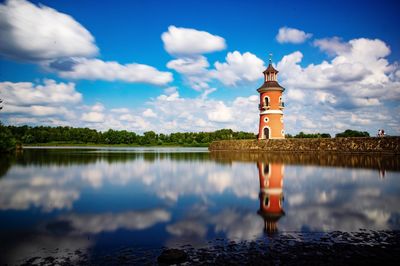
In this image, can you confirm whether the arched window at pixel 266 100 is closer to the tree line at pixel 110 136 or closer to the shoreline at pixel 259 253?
the shoreline at pixel 259 253

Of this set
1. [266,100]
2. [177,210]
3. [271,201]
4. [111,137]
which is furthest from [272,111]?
[111,137]

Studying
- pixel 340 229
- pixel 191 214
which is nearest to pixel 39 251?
pixel 191 214

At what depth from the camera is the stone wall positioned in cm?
3928

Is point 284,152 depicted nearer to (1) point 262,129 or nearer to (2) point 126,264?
(1) point 262,129

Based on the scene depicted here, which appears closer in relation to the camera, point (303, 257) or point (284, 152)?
point (303, 257)

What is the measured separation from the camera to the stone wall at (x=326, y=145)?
39.3 meters

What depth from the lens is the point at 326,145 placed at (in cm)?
4478

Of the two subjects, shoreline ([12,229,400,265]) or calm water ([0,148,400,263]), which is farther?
calm water ([0,148,400,263])

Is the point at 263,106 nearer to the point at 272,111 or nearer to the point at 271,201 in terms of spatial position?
the point at 272,111

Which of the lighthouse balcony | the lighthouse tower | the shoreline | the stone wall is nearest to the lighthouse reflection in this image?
the shoreline

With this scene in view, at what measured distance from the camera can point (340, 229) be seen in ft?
29.8

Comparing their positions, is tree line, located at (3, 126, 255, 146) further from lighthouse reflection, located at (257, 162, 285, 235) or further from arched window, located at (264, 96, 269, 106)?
lighthouse reflection, located at (257, 162, 285, 235)

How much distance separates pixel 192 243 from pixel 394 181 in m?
14.9

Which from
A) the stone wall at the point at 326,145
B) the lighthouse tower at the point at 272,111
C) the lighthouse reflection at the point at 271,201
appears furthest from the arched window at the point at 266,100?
the lighthouse reflection at the point at 271,201
